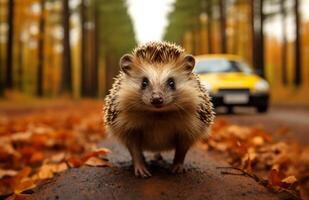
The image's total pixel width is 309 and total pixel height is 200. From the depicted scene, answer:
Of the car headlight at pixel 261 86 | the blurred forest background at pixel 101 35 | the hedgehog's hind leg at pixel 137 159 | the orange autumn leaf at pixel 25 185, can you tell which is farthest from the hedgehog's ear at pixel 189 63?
the blurred forest background at pixel 101 35

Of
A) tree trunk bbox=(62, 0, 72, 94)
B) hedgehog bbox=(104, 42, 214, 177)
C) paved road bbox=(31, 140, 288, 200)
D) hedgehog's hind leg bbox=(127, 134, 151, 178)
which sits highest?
tree trunk bbox=(62, 0, 72, 94)

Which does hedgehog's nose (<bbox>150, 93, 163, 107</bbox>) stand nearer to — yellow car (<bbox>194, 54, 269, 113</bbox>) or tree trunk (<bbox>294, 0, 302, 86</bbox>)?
yellow car (<bbox>194, 54, 269, 113</bbox>)

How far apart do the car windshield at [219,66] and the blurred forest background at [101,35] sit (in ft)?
34.4

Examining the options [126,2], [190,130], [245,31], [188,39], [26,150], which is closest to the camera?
[190,130]

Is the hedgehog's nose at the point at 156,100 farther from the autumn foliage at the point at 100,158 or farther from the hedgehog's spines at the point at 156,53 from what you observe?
the autumn foliage at the point at 100,158

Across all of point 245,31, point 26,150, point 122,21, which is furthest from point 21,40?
point 26,150

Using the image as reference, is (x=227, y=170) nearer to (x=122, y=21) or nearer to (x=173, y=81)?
(x=173, y=81)

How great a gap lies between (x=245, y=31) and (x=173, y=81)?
59032mm

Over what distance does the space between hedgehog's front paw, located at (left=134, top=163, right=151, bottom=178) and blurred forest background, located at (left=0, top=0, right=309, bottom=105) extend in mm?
22287

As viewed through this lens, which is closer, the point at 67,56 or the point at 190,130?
the point at 190,130

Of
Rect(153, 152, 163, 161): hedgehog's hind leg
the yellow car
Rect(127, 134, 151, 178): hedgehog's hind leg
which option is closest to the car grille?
the yellow car

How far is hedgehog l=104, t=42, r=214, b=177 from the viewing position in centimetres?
365

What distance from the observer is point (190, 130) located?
12.3 feet

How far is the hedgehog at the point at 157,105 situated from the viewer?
3652 mm
